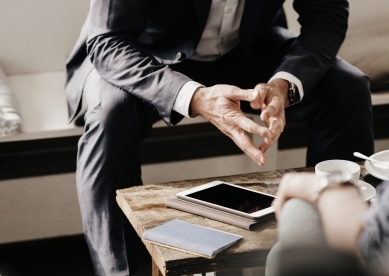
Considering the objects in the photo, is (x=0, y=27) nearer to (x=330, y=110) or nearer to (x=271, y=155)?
(x=271, y=155)

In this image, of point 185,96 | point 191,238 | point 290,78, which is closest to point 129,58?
point 185,96

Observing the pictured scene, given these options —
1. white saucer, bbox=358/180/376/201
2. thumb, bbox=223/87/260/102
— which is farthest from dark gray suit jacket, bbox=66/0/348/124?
white saucer, bbox=358/180/376/201

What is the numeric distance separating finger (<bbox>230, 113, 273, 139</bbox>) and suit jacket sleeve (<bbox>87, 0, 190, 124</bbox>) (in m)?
0.18

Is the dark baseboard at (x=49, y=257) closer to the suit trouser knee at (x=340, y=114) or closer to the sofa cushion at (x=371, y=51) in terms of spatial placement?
the suit trouser knee at (x=340, y=114)

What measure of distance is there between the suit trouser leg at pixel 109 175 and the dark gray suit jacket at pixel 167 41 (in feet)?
0.25

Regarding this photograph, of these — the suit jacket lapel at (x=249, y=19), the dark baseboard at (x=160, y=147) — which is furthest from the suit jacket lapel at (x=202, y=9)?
the dark baseboard at (x=160, y=147)

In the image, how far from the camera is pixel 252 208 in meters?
1.11

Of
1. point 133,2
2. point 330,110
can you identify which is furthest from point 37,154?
point 330,110

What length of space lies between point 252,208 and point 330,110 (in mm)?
669

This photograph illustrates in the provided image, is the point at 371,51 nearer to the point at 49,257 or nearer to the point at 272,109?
the point at 272,109

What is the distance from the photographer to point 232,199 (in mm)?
1142

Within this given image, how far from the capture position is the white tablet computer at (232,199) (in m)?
1.09

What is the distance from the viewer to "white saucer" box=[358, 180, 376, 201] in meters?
1.16

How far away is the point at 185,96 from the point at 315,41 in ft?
1.62
